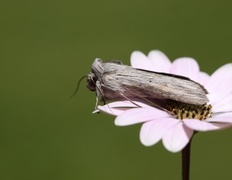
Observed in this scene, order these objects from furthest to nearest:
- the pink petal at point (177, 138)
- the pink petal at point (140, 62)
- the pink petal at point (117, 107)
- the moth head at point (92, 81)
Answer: the pink petal at point (140, 62), the moth head at point (92, 81), the pink petal at point (117, 107), the pink petal at point (177, 138)

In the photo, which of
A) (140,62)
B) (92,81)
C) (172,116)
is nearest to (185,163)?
(172,116)

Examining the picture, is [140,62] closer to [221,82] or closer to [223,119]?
[221,82]

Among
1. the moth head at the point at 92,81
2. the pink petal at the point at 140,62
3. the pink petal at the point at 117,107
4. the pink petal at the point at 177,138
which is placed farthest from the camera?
the pink petal at the point at 140,62

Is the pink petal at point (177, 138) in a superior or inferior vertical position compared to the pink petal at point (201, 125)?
inferior

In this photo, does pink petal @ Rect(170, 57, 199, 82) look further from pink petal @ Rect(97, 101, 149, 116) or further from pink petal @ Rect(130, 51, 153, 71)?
pink petal @ Rect(97, 101, 149, 116)

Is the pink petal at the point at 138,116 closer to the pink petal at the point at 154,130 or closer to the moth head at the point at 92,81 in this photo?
the pink petal at the point at 154,130

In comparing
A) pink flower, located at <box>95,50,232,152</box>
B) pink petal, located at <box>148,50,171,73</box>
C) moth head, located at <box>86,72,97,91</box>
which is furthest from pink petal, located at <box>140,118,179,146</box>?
pink petal, located at <box>148,50,171,73</box>

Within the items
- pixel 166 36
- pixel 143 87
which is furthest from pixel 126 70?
pixel 166 36

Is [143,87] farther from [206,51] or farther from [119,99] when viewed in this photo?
[206,51]

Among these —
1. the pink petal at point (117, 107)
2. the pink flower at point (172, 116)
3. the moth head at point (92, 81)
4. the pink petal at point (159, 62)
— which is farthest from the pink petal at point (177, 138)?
the pink petal at point (159, 62)
